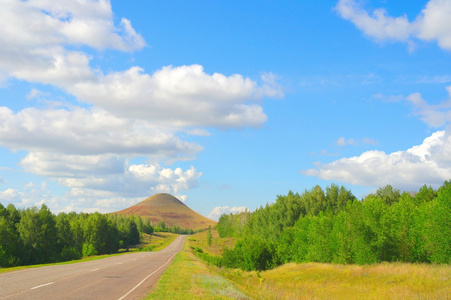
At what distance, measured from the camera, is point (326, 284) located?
44562 millimetres

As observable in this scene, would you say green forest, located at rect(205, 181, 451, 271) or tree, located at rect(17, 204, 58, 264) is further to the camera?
tree, located at rect(17, 204, 58, 264)

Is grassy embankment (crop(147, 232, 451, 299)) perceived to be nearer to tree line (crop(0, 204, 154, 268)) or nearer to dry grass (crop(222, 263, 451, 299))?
dry grass (crop(222, 263, 451, 299))

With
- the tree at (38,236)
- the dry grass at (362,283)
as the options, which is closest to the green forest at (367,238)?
the dry grass at (362,283)

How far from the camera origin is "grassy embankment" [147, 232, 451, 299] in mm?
20609

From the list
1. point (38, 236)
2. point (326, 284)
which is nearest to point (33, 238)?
point (38, 236)

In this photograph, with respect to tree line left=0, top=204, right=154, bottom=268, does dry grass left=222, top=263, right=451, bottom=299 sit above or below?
below

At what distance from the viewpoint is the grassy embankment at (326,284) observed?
20609mm

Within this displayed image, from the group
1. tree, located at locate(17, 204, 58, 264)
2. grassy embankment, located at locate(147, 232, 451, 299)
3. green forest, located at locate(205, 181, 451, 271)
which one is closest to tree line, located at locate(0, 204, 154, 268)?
tree, located at locate(17, 204, 58, 264)

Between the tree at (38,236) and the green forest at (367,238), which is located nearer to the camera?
the green forest at (367,238)

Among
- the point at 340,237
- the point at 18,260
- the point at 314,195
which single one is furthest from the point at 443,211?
the point at 18,260

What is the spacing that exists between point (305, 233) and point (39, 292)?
6615 cm

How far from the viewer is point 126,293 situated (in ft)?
57.2

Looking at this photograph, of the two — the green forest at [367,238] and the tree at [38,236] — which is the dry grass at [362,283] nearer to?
the green forest at [367,238]

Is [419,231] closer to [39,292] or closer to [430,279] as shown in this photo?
[430,279]
